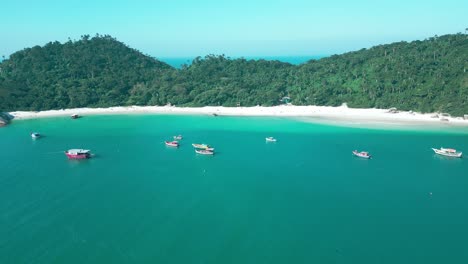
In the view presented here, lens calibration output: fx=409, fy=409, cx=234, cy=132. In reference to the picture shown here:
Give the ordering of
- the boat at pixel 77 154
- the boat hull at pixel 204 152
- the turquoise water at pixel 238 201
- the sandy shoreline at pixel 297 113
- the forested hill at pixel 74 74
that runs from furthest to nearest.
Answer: the forested hill at pixel 74 74 < the sandy shoreline at pixel 297 113 < the boat hull at pixel 204 152 < the boat at pixel 77 154 < the turquoise water at pixel 238 201

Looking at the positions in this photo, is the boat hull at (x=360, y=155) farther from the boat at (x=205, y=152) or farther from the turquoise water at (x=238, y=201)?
the boat at (x=205, y=152)

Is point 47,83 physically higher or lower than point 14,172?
higher

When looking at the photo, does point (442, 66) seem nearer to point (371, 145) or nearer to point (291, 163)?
point (371, 145)

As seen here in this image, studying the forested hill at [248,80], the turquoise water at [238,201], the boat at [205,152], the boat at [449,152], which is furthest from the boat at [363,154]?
the forested hill at [248,80]

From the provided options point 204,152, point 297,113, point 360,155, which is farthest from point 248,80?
point 360,155

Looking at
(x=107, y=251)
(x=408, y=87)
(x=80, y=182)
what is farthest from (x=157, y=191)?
(x=408, y=87)

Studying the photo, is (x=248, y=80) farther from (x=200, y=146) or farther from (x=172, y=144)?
(x=200, y=146)

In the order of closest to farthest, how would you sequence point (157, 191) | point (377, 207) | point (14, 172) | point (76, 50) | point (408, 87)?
1. point (377, 207)
2. point (157, 191)
3. point (14, 172)
4. point (408, 87)
5. point (76, 50)
